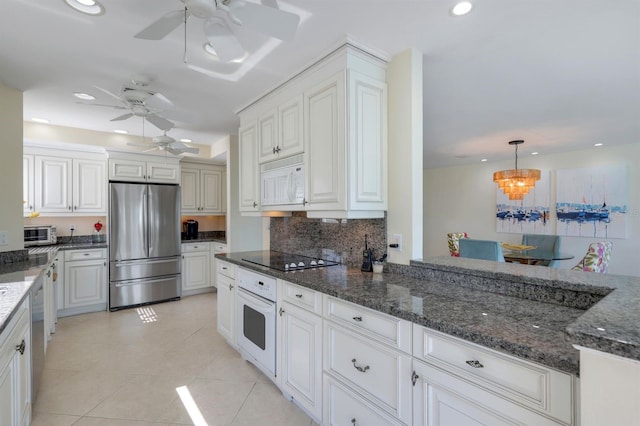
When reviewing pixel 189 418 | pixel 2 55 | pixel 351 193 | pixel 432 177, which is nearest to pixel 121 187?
pixel 2 55

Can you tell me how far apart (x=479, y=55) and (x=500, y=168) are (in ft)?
15.2

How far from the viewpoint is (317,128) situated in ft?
7.71

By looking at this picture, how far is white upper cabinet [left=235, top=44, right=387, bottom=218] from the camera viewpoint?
6.93 ft

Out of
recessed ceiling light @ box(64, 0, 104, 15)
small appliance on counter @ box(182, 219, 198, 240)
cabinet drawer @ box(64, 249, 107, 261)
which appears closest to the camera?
recessed ceiling light @ box(64, 0, 104, 15)

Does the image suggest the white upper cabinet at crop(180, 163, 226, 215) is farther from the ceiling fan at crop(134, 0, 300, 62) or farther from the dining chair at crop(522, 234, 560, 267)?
the dining chair at crop(522, 234, 560, 267)

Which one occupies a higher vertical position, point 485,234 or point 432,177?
point 432,177

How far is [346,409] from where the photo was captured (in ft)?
5.65

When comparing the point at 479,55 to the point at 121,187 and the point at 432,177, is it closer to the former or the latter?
the point at 121,187

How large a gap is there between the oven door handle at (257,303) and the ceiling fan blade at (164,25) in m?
1.80

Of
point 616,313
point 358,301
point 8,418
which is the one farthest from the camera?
point 358,301

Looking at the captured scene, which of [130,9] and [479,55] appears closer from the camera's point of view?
[130,9]

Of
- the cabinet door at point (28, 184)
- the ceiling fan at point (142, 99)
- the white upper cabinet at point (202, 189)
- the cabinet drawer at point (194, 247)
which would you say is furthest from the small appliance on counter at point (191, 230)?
the ceiling fan at point (142, 99)

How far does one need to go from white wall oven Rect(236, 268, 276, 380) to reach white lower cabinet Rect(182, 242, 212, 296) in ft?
8.57

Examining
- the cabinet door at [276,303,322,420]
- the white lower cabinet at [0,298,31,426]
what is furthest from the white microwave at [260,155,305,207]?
the white lower cabinet at [0,298,31,426]
